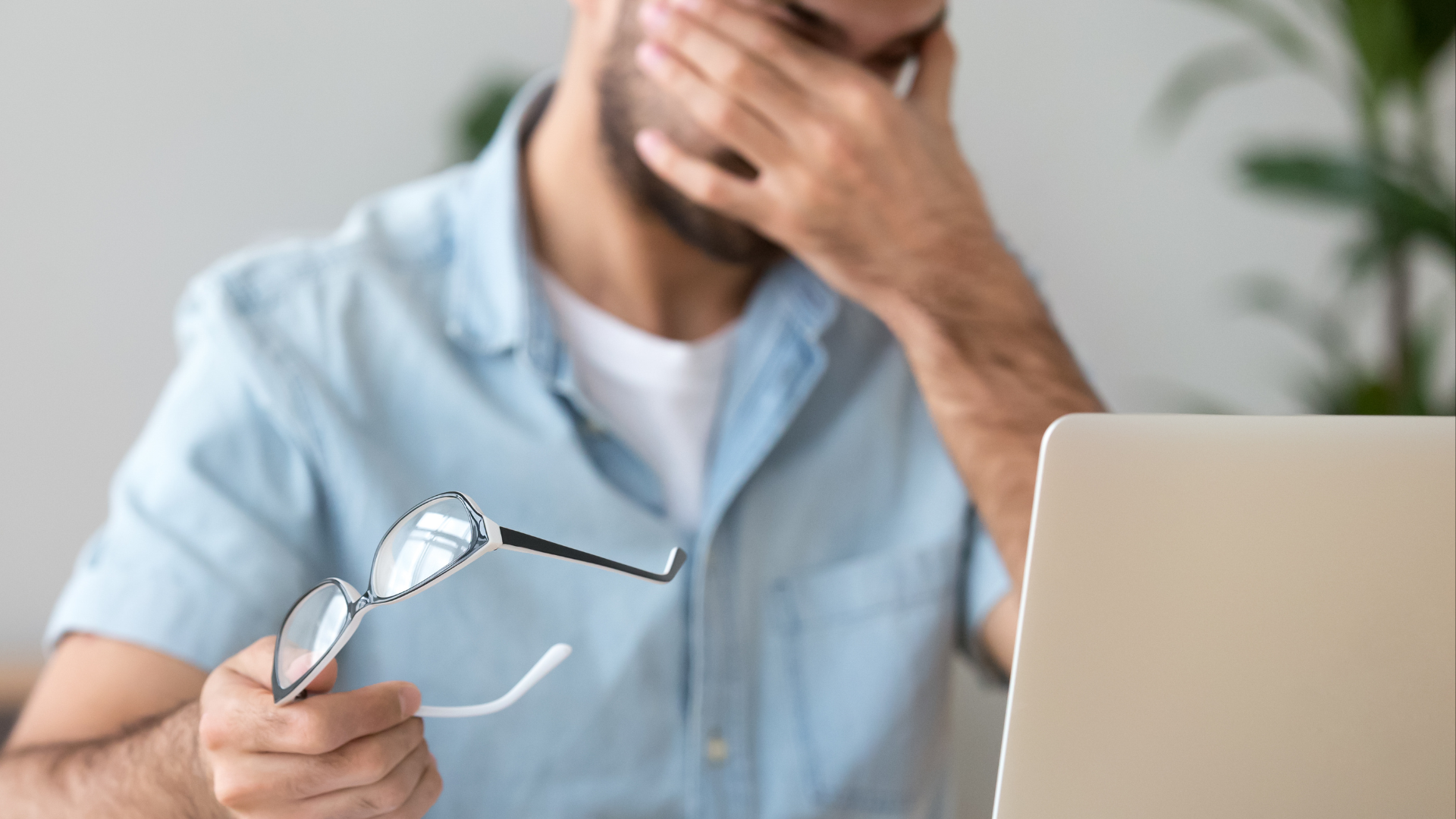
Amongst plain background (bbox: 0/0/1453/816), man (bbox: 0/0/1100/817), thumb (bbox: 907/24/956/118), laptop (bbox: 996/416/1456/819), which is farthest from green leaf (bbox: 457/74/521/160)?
laptop (bbox: 996/416/1456/819)

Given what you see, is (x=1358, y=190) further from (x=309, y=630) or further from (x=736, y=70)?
(x=309, y=630)

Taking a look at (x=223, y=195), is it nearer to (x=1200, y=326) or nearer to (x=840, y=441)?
(x=840, y=441)

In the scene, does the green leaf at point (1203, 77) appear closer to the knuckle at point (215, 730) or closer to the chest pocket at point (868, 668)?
the chest pocket at point (868, 668)

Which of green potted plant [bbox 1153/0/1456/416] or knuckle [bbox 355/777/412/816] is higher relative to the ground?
knuckle [bbox 355/777/412/816]

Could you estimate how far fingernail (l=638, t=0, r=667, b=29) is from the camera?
89 cm

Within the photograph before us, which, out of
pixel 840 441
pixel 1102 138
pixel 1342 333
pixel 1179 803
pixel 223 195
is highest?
pixel 223 195

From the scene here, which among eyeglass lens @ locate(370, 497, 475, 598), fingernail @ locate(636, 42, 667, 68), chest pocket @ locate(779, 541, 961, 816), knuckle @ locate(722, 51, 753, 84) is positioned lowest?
chest pocket @ locate(779, 541, 961, 816)

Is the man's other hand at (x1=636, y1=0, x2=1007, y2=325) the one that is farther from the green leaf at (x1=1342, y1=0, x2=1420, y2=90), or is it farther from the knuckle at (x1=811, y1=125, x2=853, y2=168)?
the green leaf at (x1=1342, y1=0, x2=1420, y2=90)

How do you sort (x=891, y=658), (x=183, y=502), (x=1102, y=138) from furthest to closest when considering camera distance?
1. (x=1102, y=138)
2. (x=891, y=658)
3. (x=183, y=502)

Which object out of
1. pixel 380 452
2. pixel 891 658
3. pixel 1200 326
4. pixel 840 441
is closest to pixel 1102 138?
pixel 1200 326

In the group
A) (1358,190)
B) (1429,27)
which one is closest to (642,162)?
(1358,190)

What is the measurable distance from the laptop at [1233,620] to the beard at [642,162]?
1.89 ft

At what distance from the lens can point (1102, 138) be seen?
1.72 m

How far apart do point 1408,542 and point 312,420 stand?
2.33ft
